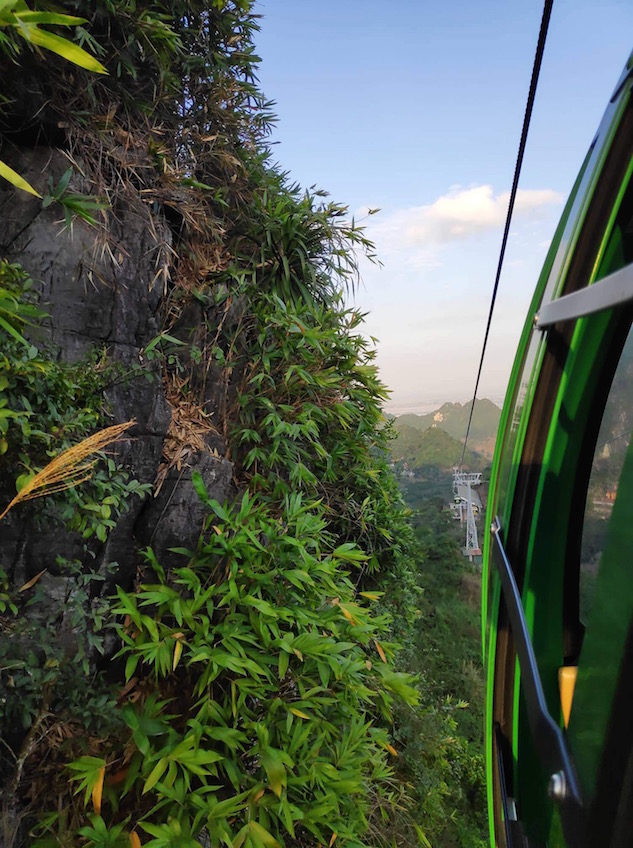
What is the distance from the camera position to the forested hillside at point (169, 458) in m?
1.60

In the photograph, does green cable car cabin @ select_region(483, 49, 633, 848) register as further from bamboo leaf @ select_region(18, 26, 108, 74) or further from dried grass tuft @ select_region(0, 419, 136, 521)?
dried grass tuft @ select_region(0, 419, 136, 521)

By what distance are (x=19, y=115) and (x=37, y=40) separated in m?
1.40

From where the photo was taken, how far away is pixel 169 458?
237 centimetres

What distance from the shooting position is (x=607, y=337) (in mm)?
898

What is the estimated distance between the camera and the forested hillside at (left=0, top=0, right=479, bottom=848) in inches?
63.0

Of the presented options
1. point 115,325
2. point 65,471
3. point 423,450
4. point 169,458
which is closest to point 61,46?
point 65,471

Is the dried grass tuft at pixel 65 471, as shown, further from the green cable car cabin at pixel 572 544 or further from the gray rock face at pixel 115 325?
the green cable car cabin at pixel 572 544

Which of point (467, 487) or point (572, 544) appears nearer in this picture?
point (572, 544)

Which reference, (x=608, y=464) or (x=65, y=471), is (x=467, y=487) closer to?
(x=608, y=464)

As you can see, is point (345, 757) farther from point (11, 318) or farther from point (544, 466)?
point (11, 318)

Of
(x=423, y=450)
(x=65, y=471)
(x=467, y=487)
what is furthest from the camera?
(x=423, y=450)

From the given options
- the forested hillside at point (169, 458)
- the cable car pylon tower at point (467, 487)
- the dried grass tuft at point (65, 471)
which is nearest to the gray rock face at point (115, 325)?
the forested hillside at point (169, 458)

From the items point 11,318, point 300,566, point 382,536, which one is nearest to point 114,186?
point 11,318

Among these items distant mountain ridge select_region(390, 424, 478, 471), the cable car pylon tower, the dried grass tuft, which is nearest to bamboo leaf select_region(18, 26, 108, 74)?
the dried grass tuft
